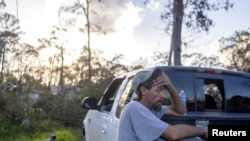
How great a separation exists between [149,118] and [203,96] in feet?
5.48

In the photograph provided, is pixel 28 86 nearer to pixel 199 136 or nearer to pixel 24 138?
pixel 24 138

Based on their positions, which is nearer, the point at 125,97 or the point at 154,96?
the point at 154,96

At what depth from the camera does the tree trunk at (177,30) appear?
17.3 meters

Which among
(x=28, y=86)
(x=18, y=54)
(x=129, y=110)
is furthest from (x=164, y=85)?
(x=18, y=54)

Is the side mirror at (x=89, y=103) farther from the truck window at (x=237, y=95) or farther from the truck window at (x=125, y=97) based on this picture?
the truck window at (x=237, y=95)

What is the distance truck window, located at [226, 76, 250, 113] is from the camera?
180 inches

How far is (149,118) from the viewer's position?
279 centimetres

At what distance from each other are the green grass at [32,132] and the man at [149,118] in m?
9.51

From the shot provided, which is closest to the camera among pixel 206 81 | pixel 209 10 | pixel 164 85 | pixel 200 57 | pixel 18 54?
pixel 164 85

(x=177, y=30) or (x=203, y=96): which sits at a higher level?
(x=177, y=30)

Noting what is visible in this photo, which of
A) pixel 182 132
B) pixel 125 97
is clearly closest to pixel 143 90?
pixel 182 132

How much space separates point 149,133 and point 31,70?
52452 mm

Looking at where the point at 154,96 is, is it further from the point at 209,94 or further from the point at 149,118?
the point at 209,94

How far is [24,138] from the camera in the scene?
1284 cm
